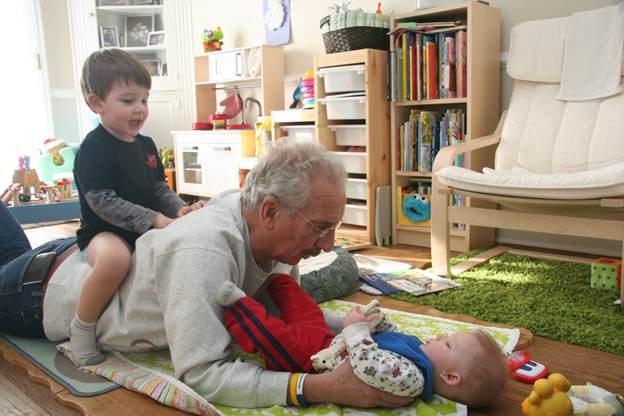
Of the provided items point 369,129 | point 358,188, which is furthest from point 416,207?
point 369,129

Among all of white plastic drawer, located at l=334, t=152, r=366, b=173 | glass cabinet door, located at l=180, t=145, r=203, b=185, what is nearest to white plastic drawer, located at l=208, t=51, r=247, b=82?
glass cabinet door, located at l=180, t=145, r=203, b=185

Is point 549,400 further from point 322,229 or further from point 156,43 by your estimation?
point 156,43

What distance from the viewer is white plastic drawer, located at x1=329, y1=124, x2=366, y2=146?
3.18 metres

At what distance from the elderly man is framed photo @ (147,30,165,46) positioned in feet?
13.9

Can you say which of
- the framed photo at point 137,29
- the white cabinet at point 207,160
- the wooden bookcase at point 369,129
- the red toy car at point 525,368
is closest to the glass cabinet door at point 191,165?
the white cabinet at point 207,160

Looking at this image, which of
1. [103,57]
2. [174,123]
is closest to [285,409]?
[103,57]

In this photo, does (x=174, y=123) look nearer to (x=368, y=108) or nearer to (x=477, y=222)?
(x=368, y=108)

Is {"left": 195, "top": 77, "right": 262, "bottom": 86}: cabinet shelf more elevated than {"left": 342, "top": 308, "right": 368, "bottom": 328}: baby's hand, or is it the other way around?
{"left": 195, "top": 77, "right": 262, "bottom": 86}: cabinet shelf

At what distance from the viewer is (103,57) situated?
1615 millimetres

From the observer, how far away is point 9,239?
1771 millimetres

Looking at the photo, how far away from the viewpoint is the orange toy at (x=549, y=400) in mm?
1121

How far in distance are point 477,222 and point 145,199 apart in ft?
4.42

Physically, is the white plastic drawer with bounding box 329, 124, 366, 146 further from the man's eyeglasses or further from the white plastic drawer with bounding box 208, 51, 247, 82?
the man's eyeglasses

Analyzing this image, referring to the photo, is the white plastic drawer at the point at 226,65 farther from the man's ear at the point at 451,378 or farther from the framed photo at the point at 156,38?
the man's ear at the point at 451,378
